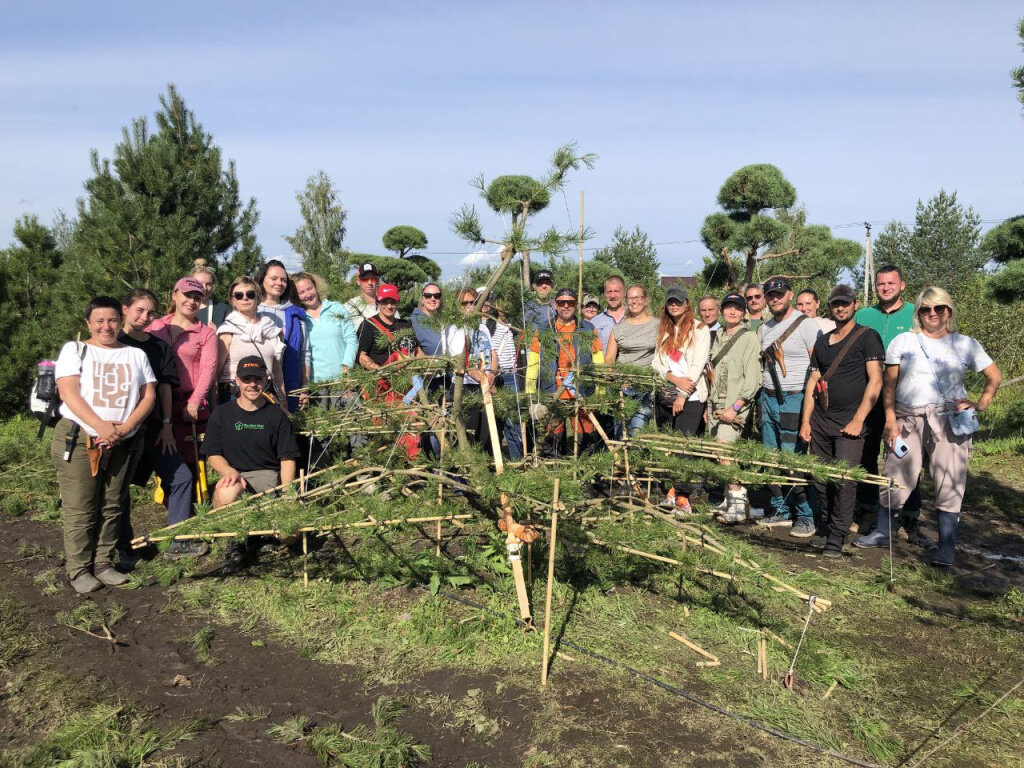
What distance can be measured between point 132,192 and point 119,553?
721 centimetres

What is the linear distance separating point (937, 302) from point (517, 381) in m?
2.88

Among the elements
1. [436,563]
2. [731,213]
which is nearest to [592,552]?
[436,563]

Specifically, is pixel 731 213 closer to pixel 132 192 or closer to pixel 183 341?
pixel 132 192

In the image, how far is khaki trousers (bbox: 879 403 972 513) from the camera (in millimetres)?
4898

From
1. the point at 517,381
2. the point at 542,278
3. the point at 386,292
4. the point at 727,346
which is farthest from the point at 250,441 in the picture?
the point at 727,346

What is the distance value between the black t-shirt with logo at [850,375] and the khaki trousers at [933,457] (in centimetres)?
30

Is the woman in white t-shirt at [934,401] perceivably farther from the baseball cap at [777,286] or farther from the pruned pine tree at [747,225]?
the pruned pine tree at [747,225]

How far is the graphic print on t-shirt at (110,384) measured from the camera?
14.6 feet

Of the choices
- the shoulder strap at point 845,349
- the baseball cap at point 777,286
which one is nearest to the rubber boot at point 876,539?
the shoulder strap at point 845,349

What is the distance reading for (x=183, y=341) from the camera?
5281mm

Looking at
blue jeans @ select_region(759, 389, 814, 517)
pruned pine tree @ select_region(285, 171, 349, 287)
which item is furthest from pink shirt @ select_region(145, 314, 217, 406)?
pruned pine tree @ select_region(285, 171, 349, 287)

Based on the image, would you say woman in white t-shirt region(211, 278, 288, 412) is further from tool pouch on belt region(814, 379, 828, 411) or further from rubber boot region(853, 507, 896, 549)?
rubber boot region(853, 507, 896, 549)

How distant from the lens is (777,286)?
6043mm

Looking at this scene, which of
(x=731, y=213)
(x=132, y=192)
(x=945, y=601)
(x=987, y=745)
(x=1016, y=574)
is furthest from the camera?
(x=731, y=213)
